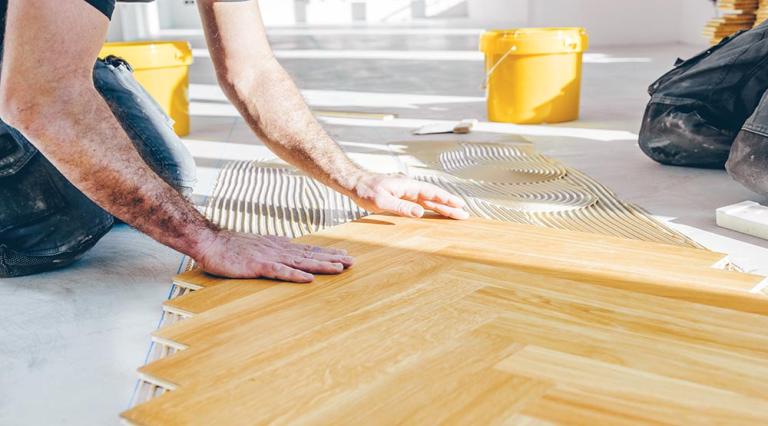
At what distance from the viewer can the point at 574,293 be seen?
5.03ft

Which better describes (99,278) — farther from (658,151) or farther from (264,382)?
(658,151)

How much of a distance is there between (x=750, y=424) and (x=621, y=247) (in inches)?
32.7

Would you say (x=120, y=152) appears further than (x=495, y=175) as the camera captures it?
No

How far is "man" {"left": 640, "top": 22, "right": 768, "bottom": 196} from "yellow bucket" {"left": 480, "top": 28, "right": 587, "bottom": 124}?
1.03 m

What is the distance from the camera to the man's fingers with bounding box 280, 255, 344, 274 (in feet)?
5.47

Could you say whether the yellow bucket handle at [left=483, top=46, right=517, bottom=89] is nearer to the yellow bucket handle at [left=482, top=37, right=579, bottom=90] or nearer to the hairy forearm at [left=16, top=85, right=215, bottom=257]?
the yellow bucket handle at [left=482, top=37, right=579, bottom=90]

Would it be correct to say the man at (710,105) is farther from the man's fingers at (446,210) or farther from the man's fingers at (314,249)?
the man's fingers at (314,249)

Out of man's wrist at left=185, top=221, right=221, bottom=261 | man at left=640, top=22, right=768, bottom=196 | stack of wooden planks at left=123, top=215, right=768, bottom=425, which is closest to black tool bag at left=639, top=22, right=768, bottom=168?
man at left=640, top=22, right=768, bottom=196

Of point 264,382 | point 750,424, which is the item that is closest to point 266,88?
point 264,382

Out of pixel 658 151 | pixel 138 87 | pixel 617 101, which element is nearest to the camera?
pixel 138 87

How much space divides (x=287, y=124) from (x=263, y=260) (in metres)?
0.53

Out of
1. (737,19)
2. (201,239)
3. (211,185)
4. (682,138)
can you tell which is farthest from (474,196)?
(737,19)

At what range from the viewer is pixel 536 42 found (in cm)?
395

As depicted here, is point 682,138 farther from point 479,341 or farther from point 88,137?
point 88,137
